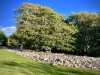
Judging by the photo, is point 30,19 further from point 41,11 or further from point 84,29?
point 84,29

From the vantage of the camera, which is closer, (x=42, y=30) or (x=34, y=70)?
(x=34, y=70)

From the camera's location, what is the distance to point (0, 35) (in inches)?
1654

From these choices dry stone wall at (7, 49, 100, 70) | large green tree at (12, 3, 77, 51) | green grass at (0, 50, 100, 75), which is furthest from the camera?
large green tree at (12, 3, 77, 51)

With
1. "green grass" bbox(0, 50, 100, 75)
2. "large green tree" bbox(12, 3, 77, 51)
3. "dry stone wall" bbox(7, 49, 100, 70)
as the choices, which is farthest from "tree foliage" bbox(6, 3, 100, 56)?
"green grass" bbox(0, 50, 100, 75)

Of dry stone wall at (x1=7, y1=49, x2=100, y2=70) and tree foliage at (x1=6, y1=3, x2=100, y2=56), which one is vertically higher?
tree foliage at (x1=6, y1=3, x2=100, y2=56)

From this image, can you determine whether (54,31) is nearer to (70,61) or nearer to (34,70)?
(70,61)

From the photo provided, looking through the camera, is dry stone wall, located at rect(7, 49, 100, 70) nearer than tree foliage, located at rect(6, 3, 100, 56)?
Yes

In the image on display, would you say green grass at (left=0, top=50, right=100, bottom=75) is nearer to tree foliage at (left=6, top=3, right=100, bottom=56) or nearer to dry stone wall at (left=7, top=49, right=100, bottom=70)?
dry stone wall at (left=7, top=49, right=100, bottom=70)

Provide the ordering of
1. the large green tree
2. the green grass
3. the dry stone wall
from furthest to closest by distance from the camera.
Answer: the large green tree < the dry stone wall < the green grass

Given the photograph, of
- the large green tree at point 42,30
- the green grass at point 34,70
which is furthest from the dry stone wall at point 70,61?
the large green tree at point 42,30

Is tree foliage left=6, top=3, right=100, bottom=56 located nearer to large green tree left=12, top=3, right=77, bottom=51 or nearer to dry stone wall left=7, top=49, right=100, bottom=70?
large green tree left=12, top=3, right=77, bottom=51

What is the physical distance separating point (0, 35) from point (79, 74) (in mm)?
37546

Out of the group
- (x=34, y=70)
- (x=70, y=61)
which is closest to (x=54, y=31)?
(x=70, y=61)

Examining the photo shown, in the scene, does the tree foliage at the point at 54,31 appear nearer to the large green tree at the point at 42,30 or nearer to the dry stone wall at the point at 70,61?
the large green tree at the point at 42,30
